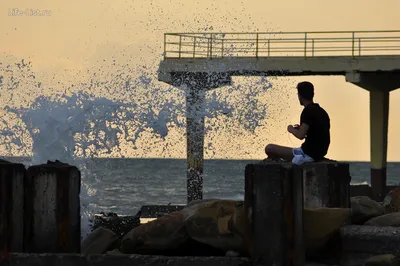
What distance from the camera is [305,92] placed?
903 centimetres

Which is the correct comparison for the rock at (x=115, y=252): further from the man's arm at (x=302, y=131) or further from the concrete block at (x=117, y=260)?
the man's arm at (x=302, y=131)

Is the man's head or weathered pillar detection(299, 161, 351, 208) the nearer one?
weathered pillar detection(299, 161, 351, 208)

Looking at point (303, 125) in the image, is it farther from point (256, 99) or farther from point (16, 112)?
point (256, 99)

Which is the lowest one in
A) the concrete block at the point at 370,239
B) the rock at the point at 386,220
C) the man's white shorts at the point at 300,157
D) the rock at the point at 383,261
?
the rock at the point at 383,261

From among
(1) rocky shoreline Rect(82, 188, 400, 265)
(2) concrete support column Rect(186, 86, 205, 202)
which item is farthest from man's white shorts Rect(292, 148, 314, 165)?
(2) concrete support column Rect(186, 86, 205, 202)

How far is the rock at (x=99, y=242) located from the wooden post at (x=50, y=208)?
2.21 feet

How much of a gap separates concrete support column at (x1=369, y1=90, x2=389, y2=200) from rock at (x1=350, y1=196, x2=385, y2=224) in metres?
28.6

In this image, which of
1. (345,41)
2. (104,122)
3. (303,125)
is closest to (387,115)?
(345,41)

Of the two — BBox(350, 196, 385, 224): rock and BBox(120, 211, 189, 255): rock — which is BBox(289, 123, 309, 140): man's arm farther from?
BBox(120, 211, 189, 255): rock

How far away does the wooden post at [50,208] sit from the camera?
7.34 meters

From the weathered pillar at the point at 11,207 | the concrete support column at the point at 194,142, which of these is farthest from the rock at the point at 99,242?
the concrete support column at the point at 194,142

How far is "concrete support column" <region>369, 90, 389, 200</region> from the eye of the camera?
37.0 m

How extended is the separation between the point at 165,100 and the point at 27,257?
18592 millimetres

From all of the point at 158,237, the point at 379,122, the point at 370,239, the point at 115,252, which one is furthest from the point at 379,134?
the point at 158,237
